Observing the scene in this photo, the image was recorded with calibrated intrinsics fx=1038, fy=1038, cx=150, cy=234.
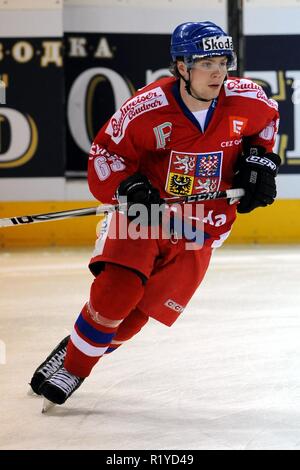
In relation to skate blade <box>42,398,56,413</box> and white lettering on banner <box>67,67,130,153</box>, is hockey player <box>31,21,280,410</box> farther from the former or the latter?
white lettering on banner <box>67,67,130,153</box>

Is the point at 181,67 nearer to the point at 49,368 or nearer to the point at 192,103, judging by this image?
the point at 192,103

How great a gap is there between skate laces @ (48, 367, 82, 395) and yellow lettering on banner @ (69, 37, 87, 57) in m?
3.83

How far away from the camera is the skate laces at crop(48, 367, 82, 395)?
9.36 feet

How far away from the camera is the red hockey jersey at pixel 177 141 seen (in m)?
2.88

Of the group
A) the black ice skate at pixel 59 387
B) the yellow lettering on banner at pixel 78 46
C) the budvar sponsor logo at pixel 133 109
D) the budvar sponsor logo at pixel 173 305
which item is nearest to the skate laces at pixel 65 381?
the black ice skate at pixel 59 387

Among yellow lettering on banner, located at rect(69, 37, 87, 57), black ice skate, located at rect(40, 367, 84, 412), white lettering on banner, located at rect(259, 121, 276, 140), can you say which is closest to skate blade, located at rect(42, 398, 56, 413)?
black ice skate, located at rect(40, 367, 84, 412)

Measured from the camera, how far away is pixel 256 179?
2.91 m

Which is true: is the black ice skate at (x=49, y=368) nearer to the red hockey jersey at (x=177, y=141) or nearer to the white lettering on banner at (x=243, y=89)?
the red hockey jersey at (x=177, y=141)

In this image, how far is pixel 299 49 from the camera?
21.4 ft

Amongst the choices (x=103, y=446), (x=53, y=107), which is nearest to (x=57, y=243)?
(x=53, y=107)

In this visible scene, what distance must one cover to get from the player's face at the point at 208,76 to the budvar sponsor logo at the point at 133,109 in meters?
0.11

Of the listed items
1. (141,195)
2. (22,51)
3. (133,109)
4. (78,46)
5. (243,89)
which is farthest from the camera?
(78,46)

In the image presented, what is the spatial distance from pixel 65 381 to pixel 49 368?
17 cm

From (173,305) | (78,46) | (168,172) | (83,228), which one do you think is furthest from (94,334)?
(78,46)
